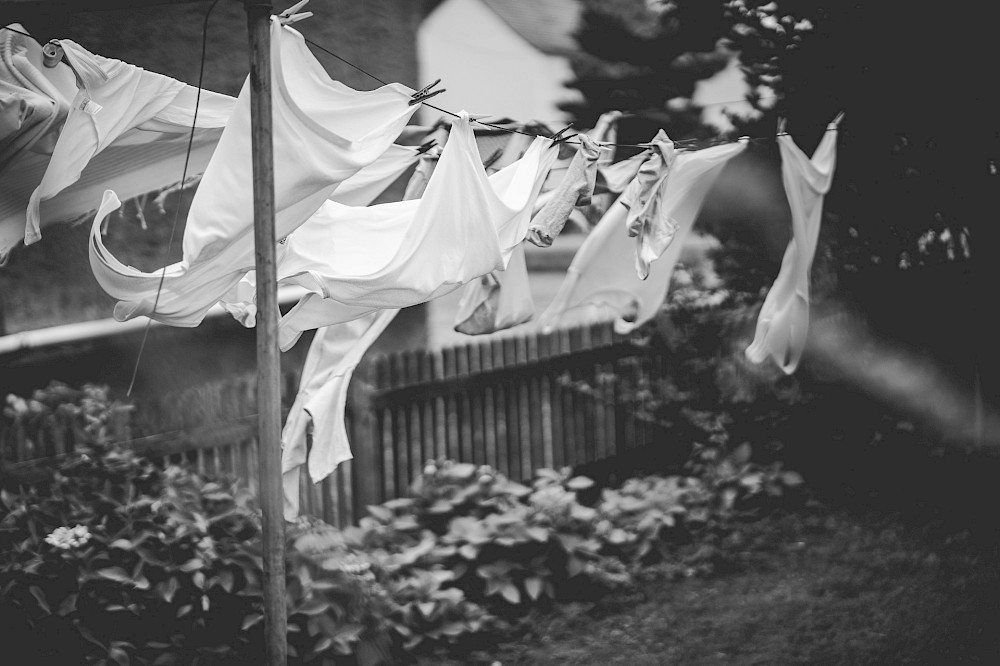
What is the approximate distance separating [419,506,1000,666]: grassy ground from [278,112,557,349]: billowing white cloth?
2314 millimetres

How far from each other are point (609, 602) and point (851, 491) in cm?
266

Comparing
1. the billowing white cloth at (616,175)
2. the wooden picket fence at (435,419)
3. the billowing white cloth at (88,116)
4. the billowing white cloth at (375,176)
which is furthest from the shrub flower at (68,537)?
the billowing white cloth at (616,175)

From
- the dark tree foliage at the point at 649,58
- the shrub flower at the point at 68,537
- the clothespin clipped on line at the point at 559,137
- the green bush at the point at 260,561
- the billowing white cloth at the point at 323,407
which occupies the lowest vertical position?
the green bush at the point at 260,561

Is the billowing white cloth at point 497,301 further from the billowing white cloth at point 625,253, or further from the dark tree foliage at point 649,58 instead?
the dark tree foliage at point 649,58

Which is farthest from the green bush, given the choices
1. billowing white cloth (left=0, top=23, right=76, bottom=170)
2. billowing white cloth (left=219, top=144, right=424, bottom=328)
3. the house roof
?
the house roof

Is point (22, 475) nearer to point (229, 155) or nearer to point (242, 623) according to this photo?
point (242, 623)

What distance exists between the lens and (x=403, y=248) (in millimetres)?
3596

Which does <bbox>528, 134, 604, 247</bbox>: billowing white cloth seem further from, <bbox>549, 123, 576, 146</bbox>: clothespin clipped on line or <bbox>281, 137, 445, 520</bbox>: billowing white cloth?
<bbox>281, 137, 445, 520</bbox>: billowing white cloth

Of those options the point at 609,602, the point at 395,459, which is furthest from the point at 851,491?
the point at 395,459

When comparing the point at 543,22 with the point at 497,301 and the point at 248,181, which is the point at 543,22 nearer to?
the point at 497,301

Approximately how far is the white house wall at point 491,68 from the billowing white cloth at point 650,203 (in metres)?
2.76

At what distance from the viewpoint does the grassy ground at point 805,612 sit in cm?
498

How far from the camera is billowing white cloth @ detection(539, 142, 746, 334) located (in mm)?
5277

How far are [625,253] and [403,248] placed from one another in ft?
7.48
